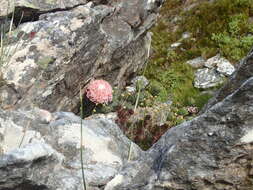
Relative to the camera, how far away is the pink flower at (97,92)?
1054 cm

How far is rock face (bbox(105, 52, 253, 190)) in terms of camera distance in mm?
3445

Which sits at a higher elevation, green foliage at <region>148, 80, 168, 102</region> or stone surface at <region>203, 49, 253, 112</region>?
green foliage at <region>148, 80, 168, 102</region>

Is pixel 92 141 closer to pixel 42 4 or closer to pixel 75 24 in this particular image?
pixel 75 24

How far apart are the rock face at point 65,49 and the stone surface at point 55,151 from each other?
7.41 feet

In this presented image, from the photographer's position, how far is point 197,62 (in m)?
13.7

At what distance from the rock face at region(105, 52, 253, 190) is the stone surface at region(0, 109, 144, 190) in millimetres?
846

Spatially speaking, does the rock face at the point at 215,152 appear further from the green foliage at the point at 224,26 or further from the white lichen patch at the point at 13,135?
the green foliage at the point at 224,26

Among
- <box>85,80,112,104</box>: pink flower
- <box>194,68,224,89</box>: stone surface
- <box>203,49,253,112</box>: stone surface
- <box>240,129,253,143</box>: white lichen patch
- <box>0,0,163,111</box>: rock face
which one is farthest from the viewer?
<box>194,68,224,89</box>: stone surface

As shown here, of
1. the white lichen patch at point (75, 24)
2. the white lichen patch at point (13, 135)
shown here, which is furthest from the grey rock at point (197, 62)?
the white lichen patch at point (13, 135)

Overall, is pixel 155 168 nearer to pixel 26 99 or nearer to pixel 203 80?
pixel 26 99

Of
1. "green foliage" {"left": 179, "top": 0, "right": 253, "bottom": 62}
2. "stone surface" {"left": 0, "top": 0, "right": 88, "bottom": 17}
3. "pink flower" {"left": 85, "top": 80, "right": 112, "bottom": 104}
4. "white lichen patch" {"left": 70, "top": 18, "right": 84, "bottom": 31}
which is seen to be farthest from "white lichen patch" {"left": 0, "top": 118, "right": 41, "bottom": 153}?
"green foliage" {"left": 179, "top": 0, "right": 253, "bottom": 62}

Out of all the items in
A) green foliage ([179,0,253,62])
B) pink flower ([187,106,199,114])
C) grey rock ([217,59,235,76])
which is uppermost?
green foliage ([179,0,253,62])

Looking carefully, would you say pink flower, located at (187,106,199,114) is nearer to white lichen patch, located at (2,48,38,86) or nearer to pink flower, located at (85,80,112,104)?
pink flower, located at (85,80,112,104)

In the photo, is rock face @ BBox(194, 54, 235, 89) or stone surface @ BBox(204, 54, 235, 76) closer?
rock face @ BBox(194, 54, 235, 89)
